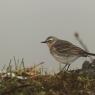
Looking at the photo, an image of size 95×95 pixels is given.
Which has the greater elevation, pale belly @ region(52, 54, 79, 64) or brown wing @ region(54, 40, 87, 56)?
brown wing @ region(54, 40, 87, 56)

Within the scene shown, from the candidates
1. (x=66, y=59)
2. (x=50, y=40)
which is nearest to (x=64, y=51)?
(x=66, y=59)

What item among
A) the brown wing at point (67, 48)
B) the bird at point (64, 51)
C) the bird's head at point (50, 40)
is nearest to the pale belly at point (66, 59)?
the bird at point (64, 51)

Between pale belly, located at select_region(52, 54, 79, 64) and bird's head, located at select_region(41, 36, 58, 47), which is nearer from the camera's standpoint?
pale belly, located at select_region(52, 54, 79, 64)

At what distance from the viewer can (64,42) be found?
1127 cm

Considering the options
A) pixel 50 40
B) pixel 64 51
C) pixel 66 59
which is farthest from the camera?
pixel 50 40

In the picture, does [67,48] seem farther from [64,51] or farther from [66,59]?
[66,59]

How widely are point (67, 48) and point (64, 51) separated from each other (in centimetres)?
11

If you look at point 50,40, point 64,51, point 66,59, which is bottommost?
point 66,59

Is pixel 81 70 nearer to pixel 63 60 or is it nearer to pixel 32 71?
pixel 32 71

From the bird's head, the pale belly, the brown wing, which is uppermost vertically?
the bird's head

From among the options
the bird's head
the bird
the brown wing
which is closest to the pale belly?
the bird

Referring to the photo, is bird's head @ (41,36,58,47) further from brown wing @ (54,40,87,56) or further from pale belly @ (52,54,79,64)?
pale belly @ (52,54,79,64)

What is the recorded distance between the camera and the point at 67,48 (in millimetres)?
10859

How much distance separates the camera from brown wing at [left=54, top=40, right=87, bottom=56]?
10.3 meters
